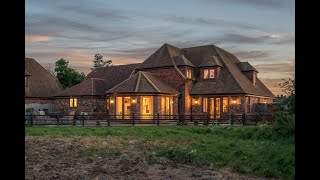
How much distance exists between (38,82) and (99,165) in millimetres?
35831

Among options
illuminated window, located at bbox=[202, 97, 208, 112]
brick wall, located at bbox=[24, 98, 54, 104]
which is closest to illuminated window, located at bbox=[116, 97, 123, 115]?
illuminated window, located at bbox=[202, 97, 208, 112]

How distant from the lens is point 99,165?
12547 mm

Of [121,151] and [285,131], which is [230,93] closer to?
[285,131]

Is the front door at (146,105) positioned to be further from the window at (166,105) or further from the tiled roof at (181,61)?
the tiled roof at (181,61)

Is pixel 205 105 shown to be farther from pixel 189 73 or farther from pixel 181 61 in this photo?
pixel 181 61

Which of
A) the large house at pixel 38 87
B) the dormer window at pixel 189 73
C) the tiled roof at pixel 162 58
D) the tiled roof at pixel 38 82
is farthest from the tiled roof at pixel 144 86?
the tiled roof at pixel 38 82

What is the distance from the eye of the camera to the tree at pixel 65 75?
5797 cm

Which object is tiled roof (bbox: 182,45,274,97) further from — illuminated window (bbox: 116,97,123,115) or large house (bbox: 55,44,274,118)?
illuminated window (bbox: 116,97,123,115)

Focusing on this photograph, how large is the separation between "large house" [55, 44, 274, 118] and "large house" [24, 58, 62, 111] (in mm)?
4349

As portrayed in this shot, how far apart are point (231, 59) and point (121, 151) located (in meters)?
30.2

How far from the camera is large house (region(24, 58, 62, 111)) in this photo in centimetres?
4247

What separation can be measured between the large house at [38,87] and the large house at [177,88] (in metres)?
4.35

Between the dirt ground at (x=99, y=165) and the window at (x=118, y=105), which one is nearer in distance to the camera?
the dirt ground at (x=99, y=165)

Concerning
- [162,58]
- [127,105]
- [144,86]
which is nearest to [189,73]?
[162,58]
